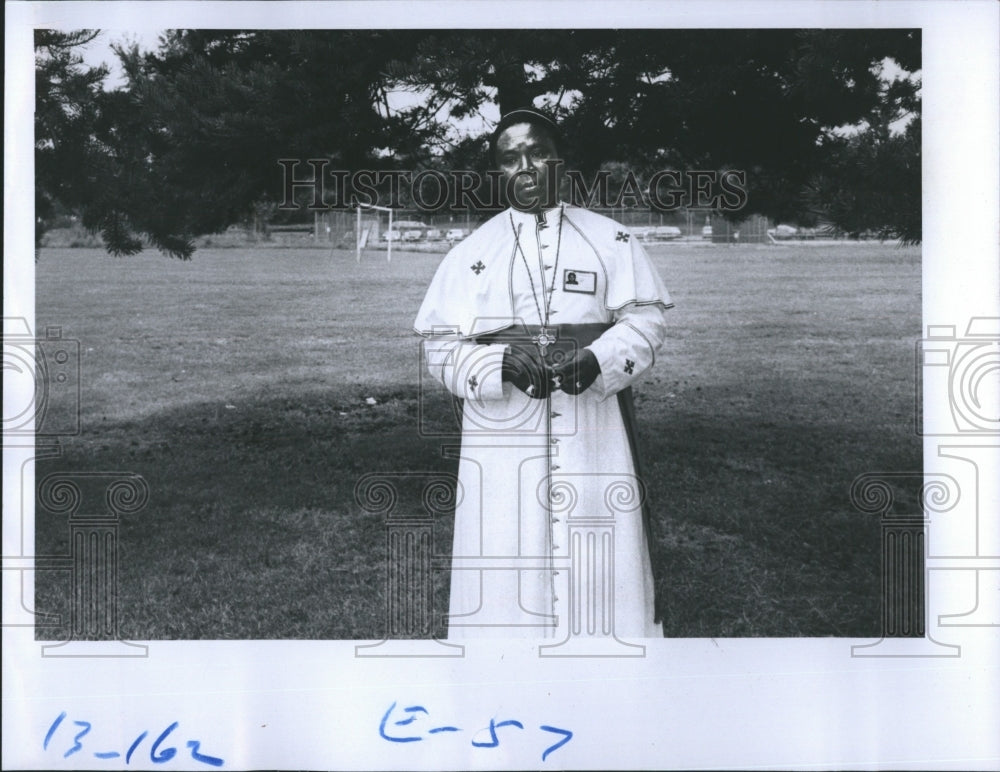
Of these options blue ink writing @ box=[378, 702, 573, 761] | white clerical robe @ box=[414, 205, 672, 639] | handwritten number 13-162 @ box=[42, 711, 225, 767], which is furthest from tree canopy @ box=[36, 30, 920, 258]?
blue ink writing @ box=[378, 702, 573, 761]

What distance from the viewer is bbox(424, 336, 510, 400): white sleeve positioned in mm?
3738

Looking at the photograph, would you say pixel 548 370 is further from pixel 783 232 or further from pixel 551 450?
pixel 783 232

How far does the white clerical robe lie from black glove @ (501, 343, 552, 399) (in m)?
0.06

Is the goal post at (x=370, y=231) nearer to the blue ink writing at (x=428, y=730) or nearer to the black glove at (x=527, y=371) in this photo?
the black glove at (x=527, y=371)

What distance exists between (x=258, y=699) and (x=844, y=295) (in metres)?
2.77

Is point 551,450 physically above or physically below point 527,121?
below

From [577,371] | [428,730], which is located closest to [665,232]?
[577,371]

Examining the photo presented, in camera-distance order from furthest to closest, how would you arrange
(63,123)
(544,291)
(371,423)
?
(371,423)
(63,123)
(544,291)

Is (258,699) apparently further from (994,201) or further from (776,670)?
(994,201)

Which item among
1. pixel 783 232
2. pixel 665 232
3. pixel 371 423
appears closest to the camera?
pixel 665 232

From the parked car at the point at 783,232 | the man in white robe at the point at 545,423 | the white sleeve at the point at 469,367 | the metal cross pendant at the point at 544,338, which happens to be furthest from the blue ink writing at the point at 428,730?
the parked car at the point at 783,232

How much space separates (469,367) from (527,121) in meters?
0.84

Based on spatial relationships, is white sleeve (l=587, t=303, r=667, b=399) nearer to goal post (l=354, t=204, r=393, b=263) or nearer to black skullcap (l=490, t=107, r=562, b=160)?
black skullcap (l=490, t=107, r=562, b=160)

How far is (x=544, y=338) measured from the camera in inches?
149
